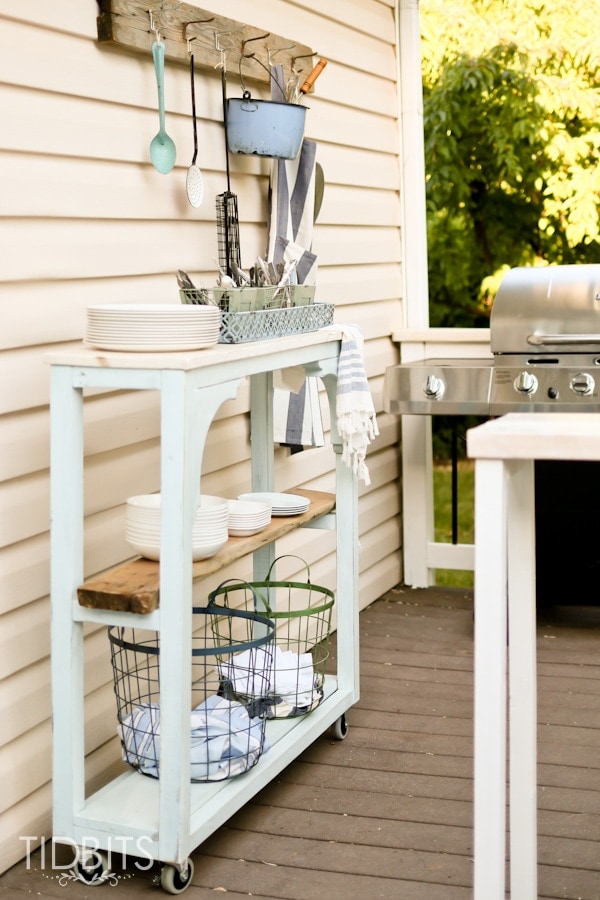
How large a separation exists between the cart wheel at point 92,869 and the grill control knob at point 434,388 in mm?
2098

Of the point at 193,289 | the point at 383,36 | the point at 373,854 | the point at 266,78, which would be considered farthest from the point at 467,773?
the point at 383,36

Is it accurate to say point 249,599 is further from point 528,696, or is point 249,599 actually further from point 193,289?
point 528,696

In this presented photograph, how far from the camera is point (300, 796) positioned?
2871 mm

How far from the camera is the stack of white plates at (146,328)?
2348mm

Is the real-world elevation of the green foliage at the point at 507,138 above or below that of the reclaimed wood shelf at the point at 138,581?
above

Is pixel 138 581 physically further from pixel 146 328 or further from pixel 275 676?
pixel 275 676

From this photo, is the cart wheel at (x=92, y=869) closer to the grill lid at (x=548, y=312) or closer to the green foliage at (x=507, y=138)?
the grill lid at (x=548, y=312)

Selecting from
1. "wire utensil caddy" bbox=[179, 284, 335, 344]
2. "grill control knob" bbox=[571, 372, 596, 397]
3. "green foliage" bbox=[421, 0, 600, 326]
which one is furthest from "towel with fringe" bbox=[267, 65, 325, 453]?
"green foliage" bbox=[421, 0, 600, 326]

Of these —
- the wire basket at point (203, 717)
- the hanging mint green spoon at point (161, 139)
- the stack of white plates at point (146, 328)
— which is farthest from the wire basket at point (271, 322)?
the wire basket at point (203, 717)

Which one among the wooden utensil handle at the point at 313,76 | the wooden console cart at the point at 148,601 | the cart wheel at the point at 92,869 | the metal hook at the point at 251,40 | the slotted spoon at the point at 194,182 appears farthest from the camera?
the wooden utensil handle at the point at 313,76

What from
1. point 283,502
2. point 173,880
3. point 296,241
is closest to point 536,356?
point 296,241

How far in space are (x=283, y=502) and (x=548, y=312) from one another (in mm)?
1356

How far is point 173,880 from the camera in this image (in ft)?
7.84

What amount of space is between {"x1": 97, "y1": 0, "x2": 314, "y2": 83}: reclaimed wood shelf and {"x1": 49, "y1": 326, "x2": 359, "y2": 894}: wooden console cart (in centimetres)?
84
